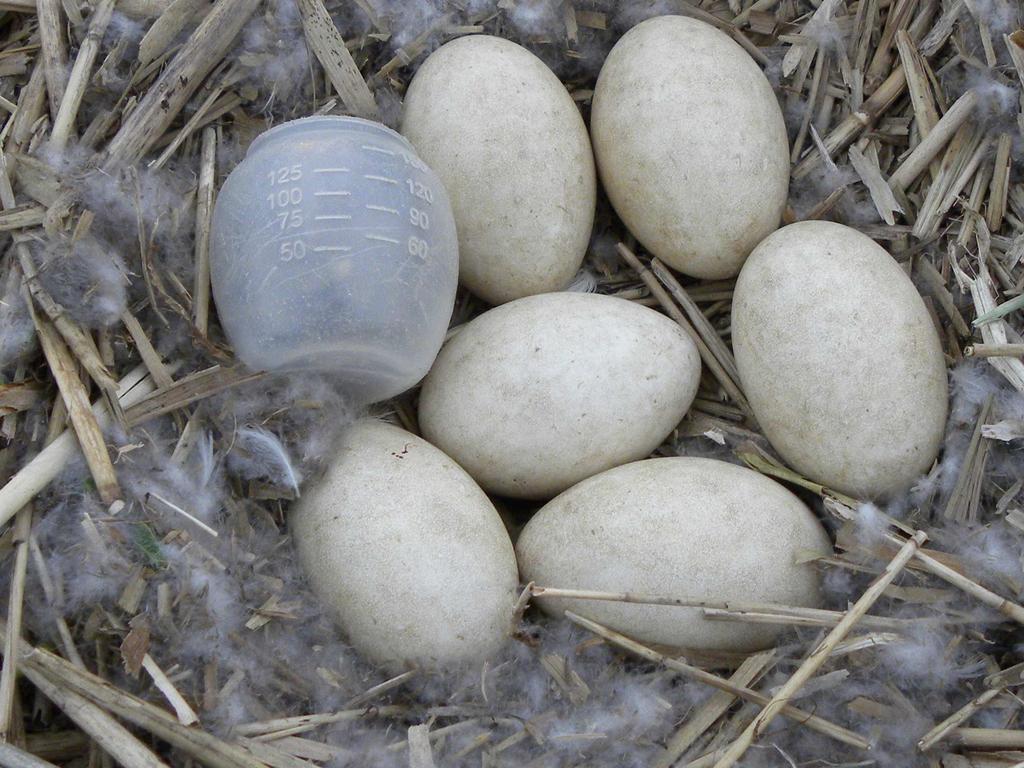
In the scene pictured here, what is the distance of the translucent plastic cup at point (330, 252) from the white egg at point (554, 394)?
0.15 meters

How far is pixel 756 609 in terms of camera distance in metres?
1.62

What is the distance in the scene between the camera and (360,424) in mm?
1845

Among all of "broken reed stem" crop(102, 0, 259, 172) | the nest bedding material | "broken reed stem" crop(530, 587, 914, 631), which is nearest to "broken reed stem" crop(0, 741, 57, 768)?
the nest bedding material

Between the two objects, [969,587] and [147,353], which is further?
[147,353]

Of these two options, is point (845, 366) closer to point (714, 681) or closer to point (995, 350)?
point (995, 350)

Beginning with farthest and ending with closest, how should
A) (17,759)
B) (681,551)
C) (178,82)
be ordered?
(178,82) < (681,551) < (17,759)

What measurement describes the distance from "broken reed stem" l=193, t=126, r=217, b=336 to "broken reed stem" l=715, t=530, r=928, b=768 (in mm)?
1012

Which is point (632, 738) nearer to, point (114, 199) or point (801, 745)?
point (801, 745)

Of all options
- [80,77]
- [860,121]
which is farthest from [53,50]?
[860,121]

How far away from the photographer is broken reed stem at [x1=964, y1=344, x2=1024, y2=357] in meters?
1.73

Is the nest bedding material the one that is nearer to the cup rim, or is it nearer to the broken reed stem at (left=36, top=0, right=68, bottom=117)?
the broken reed stem at (left=36, top=0, right=68, bottom=117)

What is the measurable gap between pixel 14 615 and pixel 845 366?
4.17ft

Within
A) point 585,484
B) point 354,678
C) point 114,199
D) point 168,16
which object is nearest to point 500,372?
point 585,484

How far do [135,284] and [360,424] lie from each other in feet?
1.40
